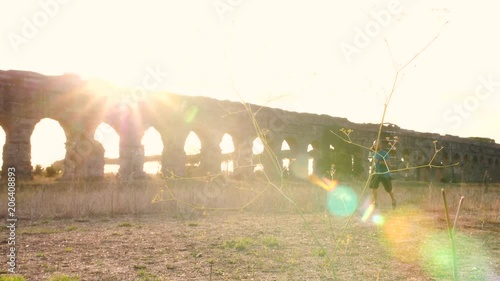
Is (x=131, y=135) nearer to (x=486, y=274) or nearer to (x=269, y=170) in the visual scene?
(x=269, y=170)

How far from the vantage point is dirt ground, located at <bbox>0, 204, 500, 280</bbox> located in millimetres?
4820

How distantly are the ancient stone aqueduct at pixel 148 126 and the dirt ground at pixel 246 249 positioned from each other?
9.07 feet

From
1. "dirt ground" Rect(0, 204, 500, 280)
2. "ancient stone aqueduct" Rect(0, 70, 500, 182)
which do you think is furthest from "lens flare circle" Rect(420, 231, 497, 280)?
"ancient stone aqueduct" Rect(0, 70, 500, 182)

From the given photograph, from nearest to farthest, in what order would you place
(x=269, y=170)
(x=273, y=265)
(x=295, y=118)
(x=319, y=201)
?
(x=273, y=265) → (x=319, y=201) → (x=269, y=170) → (x=295, y=118)

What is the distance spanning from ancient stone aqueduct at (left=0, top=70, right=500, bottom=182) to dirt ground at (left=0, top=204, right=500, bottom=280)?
2764 mm

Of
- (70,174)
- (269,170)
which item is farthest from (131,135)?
(269,170)

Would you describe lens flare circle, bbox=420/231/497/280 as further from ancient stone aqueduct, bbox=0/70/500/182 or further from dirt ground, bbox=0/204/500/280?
ancient stone aqueduct, bbox=0/70/500/182

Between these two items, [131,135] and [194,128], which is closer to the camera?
[131,135]

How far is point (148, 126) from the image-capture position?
20.0 meters

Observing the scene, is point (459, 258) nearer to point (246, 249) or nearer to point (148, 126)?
point (246, 249)

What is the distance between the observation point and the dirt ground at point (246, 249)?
4.82m

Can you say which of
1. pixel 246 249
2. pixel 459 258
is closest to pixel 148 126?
pixel 246 249

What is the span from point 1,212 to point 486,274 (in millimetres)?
8943

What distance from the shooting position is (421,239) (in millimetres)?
7102
